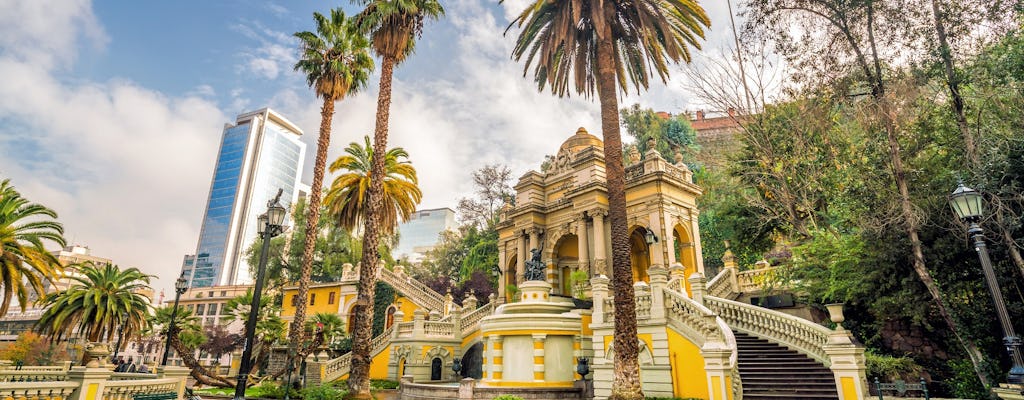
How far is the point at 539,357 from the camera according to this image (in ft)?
57.3

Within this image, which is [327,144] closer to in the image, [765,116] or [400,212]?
[400,212]

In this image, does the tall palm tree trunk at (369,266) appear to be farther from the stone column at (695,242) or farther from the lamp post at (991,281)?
the stone column at (695,242)

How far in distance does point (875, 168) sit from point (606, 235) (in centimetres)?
1405

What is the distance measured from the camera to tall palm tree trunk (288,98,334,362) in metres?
19.5

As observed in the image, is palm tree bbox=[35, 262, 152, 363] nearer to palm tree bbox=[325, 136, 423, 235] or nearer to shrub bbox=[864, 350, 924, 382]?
palm tree bbox=[325, 136, 423, 235]

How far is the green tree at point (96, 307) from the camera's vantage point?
28.9 meters

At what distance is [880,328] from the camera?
1573cm

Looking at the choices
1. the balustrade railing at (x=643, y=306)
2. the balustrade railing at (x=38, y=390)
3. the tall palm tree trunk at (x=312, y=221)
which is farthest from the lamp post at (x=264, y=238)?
the balustrade railing at (x=643, y=306)

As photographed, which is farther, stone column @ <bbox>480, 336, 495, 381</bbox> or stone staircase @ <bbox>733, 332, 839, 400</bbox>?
stone column @ <bbox>480, 336, 495, 381</bbox>

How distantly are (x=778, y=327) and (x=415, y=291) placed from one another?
955 inches

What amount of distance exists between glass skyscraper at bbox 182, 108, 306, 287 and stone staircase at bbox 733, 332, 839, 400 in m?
163

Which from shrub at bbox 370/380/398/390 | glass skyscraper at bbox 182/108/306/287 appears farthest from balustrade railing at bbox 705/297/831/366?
glass skyscraper at bbox 182/108/306/287

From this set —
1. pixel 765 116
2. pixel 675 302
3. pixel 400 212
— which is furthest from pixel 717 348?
pixel 400 212

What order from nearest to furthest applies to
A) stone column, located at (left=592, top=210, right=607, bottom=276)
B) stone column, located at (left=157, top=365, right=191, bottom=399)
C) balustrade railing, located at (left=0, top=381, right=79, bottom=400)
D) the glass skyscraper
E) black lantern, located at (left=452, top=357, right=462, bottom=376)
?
balustrade railing, located at (left=0, top=381, right=79, bottom=400) < stone column, located at (left=157, top=365, right=191, bottom=399) < black lantern, located at (left=452, top=357, right=462, bottom=376) < stone column, located at (left=592, top=210, right=607, bottom=276) < the glass skyscraper
